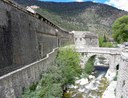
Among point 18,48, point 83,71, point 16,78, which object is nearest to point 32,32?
point 18,48

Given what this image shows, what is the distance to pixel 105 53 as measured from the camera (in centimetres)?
3120

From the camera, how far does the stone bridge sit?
1193 inches

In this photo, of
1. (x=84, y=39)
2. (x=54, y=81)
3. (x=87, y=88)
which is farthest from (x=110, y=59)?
(x=54, y=81)

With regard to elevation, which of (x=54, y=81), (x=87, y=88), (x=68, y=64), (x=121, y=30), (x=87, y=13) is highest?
(x=87, y=13)

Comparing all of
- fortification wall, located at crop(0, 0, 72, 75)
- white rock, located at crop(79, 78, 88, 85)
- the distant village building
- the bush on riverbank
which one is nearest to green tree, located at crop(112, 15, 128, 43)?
the distant village building

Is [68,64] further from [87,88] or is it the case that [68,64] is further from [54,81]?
[54,81]

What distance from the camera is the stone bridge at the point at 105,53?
99.5ft

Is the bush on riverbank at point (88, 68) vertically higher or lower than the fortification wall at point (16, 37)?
lower

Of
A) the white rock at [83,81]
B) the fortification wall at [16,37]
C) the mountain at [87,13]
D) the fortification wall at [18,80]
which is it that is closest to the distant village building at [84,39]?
the white rock at [83,81]

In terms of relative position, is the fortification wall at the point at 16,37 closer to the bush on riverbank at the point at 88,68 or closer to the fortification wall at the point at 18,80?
the fortification wall at the point at 18,80

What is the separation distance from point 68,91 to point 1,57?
11022 millimetres

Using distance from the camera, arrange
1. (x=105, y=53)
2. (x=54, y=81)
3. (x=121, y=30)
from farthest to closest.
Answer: (x=121, y=30), (x=105, y=53), (x=54, y=81)

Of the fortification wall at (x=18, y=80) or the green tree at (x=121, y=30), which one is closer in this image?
the fortification wall at (x=18, y=80)

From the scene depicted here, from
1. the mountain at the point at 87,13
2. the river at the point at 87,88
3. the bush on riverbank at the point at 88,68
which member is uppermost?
the mountain at the point at 87,13
